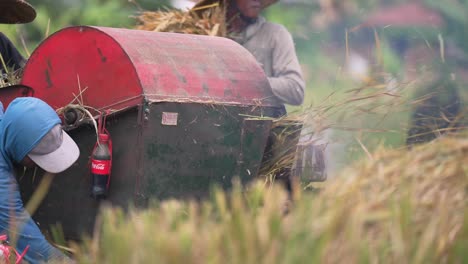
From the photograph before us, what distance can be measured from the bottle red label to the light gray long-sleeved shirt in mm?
2460

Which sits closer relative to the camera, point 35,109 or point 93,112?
point 35,109

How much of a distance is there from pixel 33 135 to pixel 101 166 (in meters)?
0.41

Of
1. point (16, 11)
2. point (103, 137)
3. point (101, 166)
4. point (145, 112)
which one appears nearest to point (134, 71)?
point (145, 112)

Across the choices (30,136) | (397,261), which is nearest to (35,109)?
(30,136)

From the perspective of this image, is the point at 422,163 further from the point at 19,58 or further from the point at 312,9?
the point at 312,9

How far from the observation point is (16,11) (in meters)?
6.27

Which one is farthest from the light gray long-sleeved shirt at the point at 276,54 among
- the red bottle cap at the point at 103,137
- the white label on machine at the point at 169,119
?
the red bottle cap at the point at 103,137

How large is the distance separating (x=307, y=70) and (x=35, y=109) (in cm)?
1408

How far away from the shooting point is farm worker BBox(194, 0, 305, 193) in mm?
7020

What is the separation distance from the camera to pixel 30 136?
177 inches

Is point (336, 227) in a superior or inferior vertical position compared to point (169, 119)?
superior

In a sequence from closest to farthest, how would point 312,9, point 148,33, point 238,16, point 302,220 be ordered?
1. point 302,220
2. point 148,33
3. point 238,16
4. point 312,9

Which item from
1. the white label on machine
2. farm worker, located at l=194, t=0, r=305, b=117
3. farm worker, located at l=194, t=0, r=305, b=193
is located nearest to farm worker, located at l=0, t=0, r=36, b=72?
farm worker, located at l=194, t=0, r=305, b=193

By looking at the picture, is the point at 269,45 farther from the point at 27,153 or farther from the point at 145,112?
the point at 27,153
